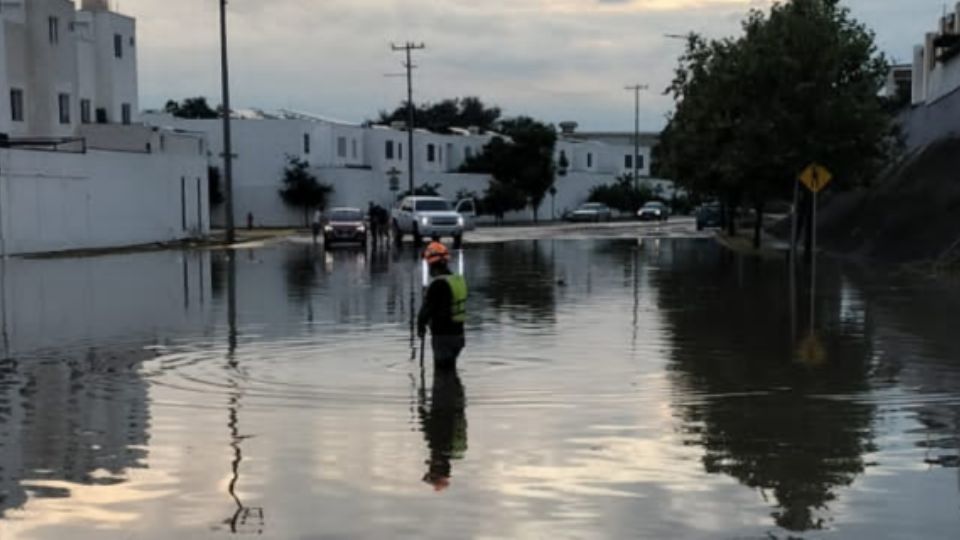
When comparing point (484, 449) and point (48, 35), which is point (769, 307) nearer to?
point (484, 449)

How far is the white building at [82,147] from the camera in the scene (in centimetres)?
4406

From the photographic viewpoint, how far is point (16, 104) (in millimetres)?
57812

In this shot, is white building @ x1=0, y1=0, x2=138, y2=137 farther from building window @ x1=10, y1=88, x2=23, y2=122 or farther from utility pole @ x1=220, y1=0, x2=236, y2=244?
utility pole @ x1=220, y1=0, x2=236, y2=244

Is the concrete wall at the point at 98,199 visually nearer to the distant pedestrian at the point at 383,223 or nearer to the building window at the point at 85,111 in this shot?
the building window at the point at 85,111

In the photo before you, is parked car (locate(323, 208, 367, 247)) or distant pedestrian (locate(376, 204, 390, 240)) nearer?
parked car (locate(323, 208, 367, 247))

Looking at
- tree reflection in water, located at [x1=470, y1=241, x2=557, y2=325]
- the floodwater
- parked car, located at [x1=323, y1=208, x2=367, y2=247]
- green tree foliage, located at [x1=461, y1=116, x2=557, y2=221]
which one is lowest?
tree reflection in water, located at [x1=470, y1=241, x2=557, y2=325]

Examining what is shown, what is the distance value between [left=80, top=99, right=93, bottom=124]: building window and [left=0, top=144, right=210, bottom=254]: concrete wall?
316 inches

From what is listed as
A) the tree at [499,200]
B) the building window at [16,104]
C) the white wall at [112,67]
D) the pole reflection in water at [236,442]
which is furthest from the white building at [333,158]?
the pole reflection in water at [236,442]

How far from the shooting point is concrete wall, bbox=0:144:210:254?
140 feet

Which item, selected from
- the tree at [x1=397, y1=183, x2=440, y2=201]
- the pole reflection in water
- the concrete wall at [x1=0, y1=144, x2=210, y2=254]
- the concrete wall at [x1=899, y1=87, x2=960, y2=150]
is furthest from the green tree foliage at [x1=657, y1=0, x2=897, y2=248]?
the tree at [x1=397, y1=183, x2=440, y2=201]

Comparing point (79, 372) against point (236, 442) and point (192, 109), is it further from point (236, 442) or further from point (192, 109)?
point (192, 109)

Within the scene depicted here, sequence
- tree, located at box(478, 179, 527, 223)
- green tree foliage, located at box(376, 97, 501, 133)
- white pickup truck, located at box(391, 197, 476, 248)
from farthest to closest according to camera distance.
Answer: green tree foliage, located at box(376, 97, 501, 133) → tree, located at box(478, 179, 527, 223) → white pickup truck, located at box(391, 197, 476, 248)

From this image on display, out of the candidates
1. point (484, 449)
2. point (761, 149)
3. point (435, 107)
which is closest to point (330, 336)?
point (484, 449)

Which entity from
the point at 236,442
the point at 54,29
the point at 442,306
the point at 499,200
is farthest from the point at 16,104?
the point at 236,442
